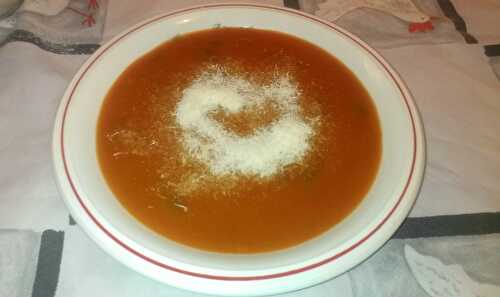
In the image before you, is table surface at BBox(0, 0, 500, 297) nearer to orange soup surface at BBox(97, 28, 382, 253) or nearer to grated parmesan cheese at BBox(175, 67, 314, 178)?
orange soup surface at BBox(97, 28, 382, 253)

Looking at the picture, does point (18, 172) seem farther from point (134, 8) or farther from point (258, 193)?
point (134, 8)

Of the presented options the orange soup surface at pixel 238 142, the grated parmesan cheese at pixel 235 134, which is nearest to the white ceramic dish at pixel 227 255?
the orange soup surface at pixel 238 142

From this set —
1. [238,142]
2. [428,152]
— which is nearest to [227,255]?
[238,142]

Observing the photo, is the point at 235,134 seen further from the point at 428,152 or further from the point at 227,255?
the point at 428,152

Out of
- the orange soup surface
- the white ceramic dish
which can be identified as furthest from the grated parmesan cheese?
the white ceramic dish

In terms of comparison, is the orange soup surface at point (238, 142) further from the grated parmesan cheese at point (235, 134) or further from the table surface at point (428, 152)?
the table surface at point (428, 152)

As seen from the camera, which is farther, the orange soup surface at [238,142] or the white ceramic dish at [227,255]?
the orange soup surface at [238,142]

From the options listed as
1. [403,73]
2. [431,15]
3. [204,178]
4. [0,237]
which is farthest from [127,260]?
[431,15]
